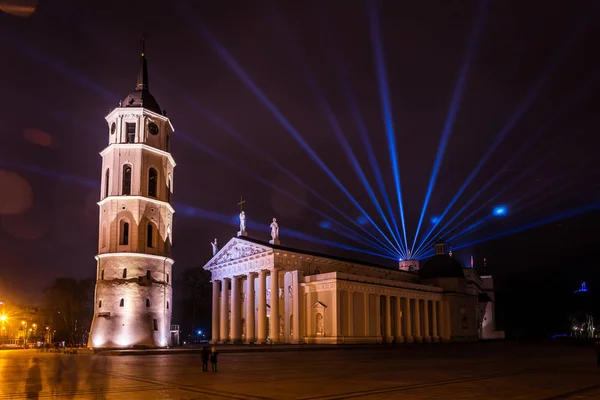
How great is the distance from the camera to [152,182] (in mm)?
50188

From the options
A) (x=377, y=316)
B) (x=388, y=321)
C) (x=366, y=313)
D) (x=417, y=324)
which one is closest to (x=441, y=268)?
(x=417, y=324)

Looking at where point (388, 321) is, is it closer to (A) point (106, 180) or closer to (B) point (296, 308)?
(B) point (296, 308)

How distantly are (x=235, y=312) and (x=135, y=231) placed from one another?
79.2 feet

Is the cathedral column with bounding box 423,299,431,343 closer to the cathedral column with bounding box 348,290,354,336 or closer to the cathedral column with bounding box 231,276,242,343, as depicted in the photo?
the cathedral column with bounding box 348,290,354,336

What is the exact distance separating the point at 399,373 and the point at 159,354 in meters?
22.3

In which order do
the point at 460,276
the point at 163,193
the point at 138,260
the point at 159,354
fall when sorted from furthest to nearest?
the point at 460,276 → the point at 163,193 → the point at 138,260 → the point at 159,354

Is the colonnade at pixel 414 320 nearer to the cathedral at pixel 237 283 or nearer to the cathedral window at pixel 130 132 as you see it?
the cathedral at pixel 237 283

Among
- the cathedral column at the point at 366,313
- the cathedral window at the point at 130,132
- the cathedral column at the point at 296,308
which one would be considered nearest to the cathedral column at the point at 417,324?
the cathedral column at the point at 366,313

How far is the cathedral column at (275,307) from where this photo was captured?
2400 inches

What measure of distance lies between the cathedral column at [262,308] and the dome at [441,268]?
32153 mm

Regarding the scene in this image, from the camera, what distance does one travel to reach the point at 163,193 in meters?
50.5

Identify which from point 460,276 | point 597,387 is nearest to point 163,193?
point 597,387

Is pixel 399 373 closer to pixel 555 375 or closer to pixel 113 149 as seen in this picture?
pixel 555 375

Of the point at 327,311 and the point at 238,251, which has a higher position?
the point at 238,251
